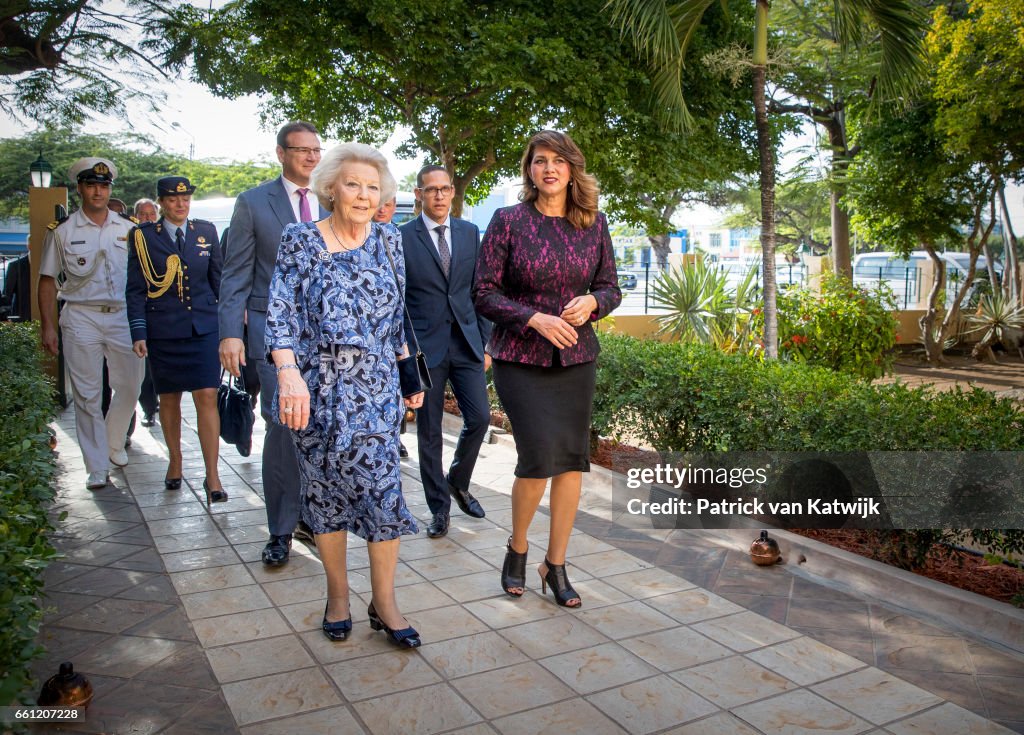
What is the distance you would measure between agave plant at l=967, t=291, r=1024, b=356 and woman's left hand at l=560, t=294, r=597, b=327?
15116 mm

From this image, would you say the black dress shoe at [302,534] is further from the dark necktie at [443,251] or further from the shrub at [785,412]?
the shrub at [785,412]

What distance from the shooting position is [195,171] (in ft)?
144

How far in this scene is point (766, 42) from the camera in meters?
7.94

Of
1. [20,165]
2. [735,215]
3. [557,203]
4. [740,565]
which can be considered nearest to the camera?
[557,203]


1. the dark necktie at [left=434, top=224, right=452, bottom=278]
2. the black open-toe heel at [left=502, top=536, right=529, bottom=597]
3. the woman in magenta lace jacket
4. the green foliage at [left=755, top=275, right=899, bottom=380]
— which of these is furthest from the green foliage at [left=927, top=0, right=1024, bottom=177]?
the black open-toe heel at [left=502, top=536, right=529, bottom=597]

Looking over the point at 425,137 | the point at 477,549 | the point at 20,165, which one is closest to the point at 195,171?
the point at 20,165

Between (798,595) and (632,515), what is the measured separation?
1.46m

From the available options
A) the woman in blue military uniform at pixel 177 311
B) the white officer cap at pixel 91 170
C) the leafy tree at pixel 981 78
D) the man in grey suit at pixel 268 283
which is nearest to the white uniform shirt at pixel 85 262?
the white officer cap at pixel 91 170

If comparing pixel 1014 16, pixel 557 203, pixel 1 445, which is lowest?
pixel 1 445

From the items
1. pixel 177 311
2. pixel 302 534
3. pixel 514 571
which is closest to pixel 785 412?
pixel 514 571

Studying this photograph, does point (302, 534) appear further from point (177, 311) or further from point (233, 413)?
point (177, 311)

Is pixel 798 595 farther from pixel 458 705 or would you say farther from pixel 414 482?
pixel 414 482

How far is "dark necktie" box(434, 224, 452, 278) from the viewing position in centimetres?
505

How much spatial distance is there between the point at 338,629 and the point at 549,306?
1.57 metres
